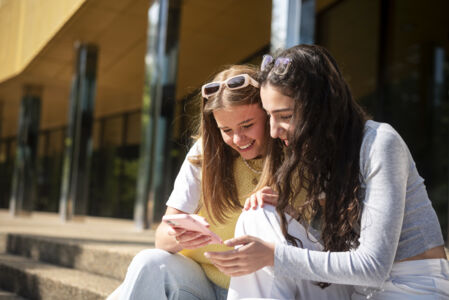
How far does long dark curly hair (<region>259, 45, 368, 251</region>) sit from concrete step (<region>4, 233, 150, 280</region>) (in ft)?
6.31

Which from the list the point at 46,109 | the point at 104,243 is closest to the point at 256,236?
the point at 104,243

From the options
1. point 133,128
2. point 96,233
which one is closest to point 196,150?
point 96,233

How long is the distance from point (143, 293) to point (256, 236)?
0.57m

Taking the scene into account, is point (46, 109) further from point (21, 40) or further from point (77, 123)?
point (77, 123)

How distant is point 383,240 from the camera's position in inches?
63.9

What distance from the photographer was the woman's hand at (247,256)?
1.72 m

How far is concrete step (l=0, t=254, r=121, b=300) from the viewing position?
3.27 m

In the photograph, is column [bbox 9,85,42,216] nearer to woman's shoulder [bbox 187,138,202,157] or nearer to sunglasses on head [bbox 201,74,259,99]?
woman's shoulder [bbox 187,138,202,157]

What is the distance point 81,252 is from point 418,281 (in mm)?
3032

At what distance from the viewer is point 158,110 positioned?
635 centimetres

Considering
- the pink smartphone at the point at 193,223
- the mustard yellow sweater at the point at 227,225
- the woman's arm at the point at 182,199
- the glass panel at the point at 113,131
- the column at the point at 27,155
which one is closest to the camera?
the pink smartphone at the point at 193,223

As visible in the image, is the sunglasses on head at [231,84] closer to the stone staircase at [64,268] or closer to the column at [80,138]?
the stone staircase at [64,268]

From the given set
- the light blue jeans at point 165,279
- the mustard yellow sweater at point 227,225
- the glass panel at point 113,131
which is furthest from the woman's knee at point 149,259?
the glass panel at point 113,131

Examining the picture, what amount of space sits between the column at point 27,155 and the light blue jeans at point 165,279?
9525 millimetres
